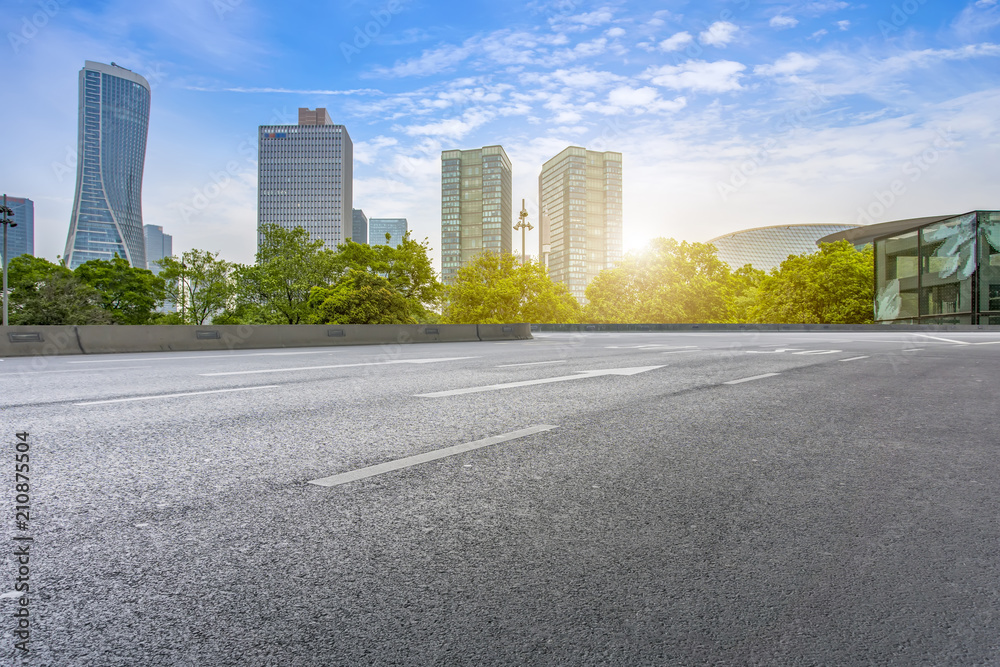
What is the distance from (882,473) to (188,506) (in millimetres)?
3537

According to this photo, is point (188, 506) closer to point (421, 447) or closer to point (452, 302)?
point (421, 447)

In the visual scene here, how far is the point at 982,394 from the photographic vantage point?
7363mm

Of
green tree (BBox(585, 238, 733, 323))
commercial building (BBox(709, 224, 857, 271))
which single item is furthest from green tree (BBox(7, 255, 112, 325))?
commercial building (BBox(709, 224, 857, 271))

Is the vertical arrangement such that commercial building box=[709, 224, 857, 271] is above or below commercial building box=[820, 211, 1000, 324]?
above

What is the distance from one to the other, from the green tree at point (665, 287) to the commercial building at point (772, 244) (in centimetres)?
10560

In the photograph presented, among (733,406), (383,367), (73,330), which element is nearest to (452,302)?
(73,330)

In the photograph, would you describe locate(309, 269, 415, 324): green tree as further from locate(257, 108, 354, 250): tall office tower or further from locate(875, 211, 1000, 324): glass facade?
locate(257, 108, 354, 250): tall office tower

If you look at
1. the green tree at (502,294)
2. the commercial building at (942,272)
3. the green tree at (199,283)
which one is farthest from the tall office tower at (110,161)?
the commercial building at (942,272)

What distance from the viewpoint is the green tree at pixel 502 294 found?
68688 mm

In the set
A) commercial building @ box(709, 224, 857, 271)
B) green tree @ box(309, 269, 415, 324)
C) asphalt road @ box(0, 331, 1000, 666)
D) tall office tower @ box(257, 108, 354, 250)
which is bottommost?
asphalt road @ box(0, 331, 1000, 666)

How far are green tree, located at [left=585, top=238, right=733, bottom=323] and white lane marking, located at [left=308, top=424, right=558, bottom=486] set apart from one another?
7311 centimetres

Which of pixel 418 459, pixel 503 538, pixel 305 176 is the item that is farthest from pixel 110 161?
pixel 503 538

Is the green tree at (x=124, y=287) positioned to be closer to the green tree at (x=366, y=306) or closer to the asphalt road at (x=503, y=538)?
the green tree at (x=366, y=306)

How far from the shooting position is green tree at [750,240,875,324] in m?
70.6
